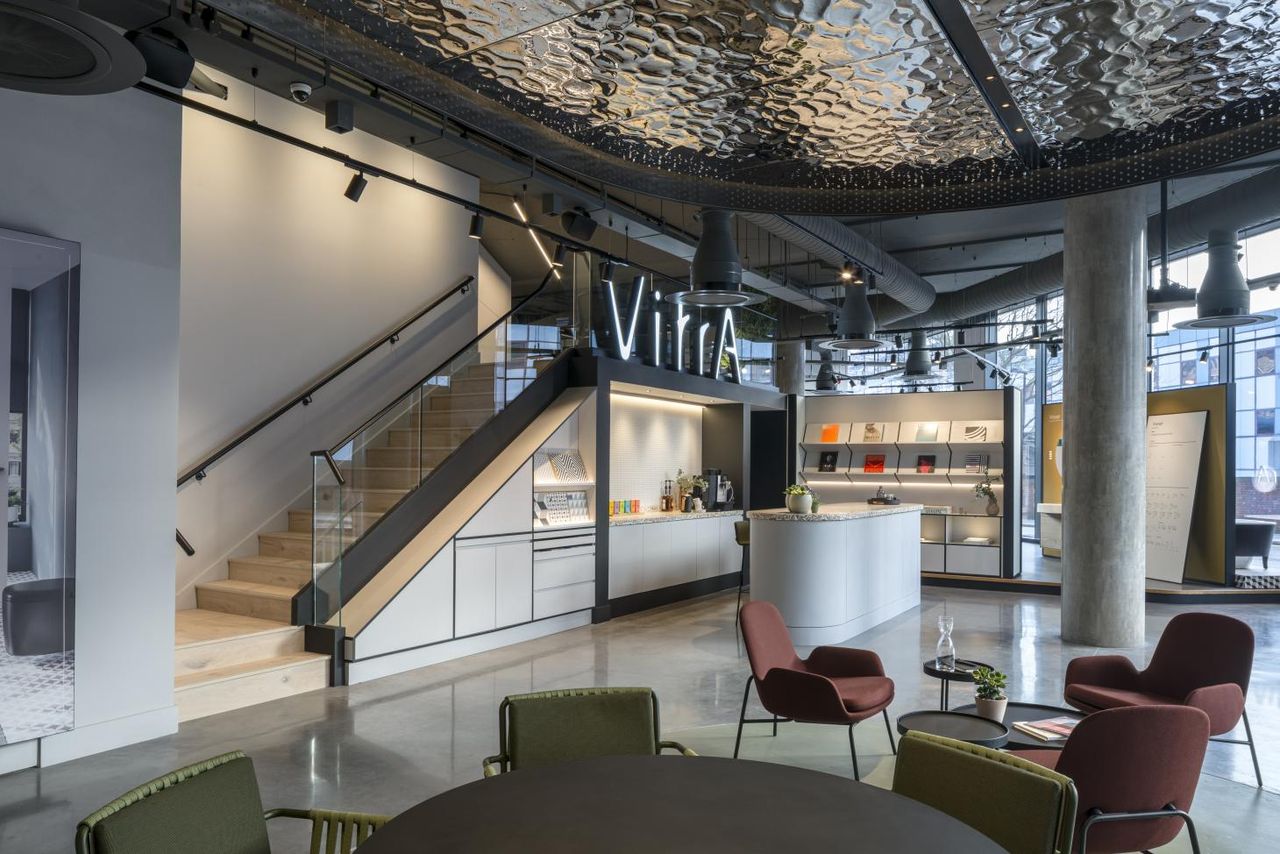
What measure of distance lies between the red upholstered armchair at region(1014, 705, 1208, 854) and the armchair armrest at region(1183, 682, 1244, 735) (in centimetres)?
108

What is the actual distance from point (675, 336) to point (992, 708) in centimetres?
733

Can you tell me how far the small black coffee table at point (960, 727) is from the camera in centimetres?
381

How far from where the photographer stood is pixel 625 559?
977 centimetres

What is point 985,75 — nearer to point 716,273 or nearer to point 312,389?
point 716,273

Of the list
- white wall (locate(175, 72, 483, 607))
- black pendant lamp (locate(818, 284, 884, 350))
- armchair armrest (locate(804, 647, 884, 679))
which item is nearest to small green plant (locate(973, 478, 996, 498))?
black pendant lamp (locate(818, 284, 884, 350))

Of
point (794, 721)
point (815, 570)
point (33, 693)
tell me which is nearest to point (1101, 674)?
point (794, 721)

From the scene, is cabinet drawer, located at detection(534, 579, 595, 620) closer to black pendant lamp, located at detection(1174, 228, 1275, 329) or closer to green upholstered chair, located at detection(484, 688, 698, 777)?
green upholstered chair, located at detection(484, 688, 698, 777)

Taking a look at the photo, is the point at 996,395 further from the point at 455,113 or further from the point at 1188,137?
the point at 455,113

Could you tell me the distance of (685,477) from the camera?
38.6ft

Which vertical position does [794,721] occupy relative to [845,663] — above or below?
below

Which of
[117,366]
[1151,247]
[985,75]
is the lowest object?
[117,366]

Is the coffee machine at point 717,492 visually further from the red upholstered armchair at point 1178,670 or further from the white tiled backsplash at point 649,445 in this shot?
the red upholstered armchair at point 1178,670

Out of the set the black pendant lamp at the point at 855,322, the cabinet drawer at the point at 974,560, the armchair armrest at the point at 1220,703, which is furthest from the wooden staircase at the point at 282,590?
the cabinet drawer at the point at 974,560

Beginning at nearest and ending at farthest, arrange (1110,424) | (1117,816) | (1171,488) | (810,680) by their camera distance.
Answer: (1117,816) → (810,680) → (1110,424) → (1171,488)
